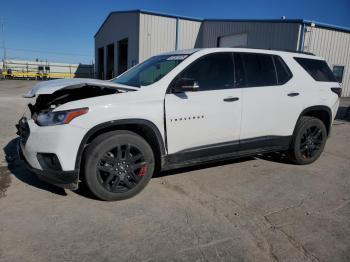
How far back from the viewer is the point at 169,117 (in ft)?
12.3

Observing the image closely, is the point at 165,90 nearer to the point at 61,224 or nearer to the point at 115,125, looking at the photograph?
the point at 115,125

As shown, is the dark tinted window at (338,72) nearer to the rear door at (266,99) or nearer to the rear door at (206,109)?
the rear door at (266,99)

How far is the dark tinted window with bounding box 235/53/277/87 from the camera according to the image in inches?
174

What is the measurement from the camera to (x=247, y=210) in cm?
354

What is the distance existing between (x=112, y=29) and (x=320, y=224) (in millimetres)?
28999

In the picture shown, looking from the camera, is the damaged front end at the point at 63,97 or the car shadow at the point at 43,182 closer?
the damaged front end at the point at 63,97

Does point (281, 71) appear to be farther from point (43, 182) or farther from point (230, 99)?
point (43, 182)

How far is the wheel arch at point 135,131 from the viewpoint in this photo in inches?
133

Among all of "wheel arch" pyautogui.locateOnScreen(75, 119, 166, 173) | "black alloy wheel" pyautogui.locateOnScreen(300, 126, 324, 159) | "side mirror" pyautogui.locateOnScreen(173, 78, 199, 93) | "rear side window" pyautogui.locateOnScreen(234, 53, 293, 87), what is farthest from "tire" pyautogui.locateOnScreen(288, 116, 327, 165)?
"wheel arch" pyautogui.locateOnScreen(75, 119, 166, 173)

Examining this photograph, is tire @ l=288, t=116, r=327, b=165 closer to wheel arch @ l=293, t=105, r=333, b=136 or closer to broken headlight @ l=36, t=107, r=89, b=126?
wheel arch @ l=293, t=105, r=333, b=136

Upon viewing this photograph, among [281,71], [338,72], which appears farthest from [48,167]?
[338,72]

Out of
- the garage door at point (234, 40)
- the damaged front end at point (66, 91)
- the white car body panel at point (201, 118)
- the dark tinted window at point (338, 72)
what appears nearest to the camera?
the damaged front end at point (66, 91)

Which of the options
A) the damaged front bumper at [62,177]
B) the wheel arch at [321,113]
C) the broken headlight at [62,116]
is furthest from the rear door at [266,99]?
the damaged front bumper at [62,177]

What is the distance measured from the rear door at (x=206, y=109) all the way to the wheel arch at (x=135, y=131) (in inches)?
5.6
